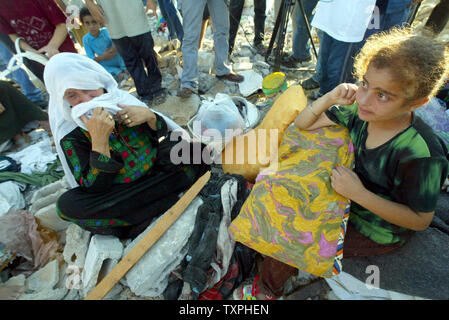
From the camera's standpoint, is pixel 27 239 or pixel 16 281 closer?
pixel 16 281

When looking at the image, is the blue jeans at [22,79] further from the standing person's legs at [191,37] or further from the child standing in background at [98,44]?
the standing person's legs at [191,37]

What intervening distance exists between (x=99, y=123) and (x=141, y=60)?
2161mm

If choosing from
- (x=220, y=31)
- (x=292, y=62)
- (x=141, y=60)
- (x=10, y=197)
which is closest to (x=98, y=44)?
(x=141, y=60)

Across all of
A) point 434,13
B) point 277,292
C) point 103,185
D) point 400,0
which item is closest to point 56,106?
point 103,185

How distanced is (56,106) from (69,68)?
346 mm

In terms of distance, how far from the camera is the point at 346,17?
2.10 metres

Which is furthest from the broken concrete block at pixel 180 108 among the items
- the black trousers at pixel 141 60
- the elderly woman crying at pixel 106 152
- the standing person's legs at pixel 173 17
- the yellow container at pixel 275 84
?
the standing person's legs at pixel 173 17

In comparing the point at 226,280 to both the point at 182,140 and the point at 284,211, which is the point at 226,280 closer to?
the point at 284,211

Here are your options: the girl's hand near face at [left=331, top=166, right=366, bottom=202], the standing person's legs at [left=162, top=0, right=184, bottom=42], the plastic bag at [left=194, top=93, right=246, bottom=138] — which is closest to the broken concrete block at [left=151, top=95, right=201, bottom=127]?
the plastic bag at [left=194, top=93, right=246, bottom=138]

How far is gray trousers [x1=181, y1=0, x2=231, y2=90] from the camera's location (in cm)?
279

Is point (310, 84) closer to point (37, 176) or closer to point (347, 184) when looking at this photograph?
point (347, 184)

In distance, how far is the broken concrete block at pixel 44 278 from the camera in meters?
1.66

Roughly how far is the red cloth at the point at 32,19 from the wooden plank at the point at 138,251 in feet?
9.54
